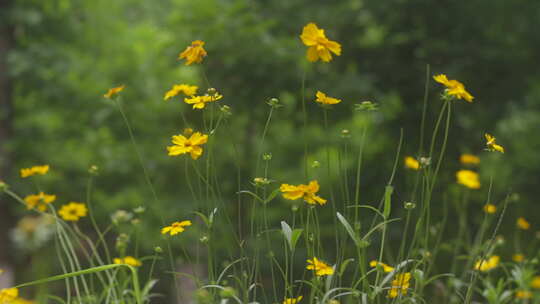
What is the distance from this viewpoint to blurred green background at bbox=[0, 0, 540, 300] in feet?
17.2

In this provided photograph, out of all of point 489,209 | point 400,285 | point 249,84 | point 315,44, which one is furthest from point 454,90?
point 249,84

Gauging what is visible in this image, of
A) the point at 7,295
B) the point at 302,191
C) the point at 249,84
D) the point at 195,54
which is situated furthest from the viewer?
the point at 249,84

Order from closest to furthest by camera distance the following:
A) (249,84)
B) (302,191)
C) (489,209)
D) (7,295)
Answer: (302,191), (7,295), (489,209), (249,84)

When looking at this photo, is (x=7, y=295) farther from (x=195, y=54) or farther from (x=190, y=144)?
(x=195, y=54)

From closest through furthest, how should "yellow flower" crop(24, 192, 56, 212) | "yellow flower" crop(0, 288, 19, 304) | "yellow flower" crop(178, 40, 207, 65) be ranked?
"yellow flower" crop(178, 40, 207, 65) < "yellow flower" crop(0, 288, 19, 304) < "yellow flower" crop(24, 192, 56, 212)

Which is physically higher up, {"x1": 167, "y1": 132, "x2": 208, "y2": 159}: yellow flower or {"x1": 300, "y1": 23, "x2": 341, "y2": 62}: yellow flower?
{"x1": 300, "y1": 23, "x2": 341, "y2": 62}: yellow flower

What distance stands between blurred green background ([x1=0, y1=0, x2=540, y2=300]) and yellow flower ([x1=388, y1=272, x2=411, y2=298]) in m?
2.85

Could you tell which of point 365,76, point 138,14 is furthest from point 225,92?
point 138,14

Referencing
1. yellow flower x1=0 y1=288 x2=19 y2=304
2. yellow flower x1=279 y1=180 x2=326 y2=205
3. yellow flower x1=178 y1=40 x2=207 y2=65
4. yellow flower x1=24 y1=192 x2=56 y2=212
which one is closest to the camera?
yellow flower x1=279 y1=180 x2=326 y2=205

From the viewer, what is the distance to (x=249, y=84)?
5.46 m

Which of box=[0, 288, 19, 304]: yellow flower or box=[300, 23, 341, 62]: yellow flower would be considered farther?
box=[0, 288, 19, 304]: yellow flower

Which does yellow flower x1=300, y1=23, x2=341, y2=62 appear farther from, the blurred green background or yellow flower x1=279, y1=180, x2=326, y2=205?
the blurred green background

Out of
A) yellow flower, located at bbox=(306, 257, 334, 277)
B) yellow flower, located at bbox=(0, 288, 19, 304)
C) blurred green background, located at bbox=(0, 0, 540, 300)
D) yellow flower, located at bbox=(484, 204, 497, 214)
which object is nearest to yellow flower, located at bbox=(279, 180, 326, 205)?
yellow flower, located at bbox=(306, 257, 334, 277)

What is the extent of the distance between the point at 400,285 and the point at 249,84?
421 cm
